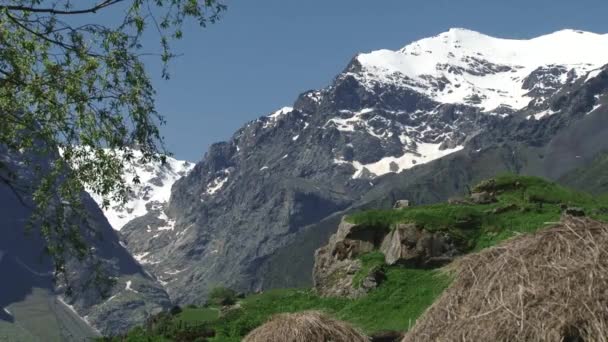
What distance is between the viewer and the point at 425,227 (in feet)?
143

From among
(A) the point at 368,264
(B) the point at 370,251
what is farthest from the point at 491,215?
(A) the point at 368,264

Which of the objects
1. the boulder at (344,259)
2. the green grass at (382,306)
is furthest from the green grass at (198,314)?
the green grass at (382,306)

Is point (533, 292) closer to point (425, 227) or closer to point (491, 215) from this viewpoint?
point (425, 227)

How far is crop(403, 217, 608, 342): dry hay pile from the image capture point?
12.0m

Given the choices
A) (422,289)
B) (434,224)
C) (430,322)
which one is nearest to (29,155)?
(430,322)

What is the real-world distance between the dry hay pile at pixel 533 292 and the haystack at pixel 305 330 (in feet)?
22.9

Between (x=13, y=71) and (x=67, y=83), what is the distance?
4.90 feet

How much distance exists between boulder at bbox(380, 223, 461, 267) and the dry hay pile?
27754 millimetres

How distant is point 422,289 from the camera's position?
38.0 meters

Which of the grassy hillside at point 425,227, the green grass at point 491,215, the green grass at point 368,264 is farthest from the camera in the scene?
the green grass at point 491,215

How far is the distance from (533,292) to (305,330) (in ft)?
31.8

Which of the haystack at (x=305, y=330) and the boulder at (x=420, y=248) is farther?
the boulder at (x=420, y=248)

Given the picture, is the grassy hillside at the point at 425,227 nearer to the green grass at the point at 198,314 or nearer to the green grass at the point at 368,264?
the green grass at the point at 368,264

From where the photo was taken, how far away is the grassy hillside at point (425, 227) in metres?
37.2
